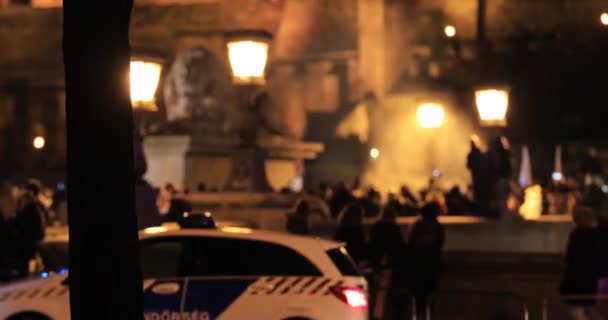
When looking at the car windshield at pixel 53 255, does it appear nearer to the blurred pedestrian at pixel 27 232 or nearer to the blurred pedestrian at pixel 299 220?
the blurred pedestrian at pixel 27 232

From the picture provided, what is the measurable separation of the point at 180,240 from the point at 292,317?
124 cm

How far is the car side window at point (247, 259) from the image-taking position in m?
11.2

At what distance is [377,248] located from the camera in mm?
14719

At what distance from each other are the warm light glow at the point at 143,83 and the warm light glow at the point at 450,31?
42.4 meters

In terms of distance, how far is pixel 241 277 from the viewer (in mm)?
11211

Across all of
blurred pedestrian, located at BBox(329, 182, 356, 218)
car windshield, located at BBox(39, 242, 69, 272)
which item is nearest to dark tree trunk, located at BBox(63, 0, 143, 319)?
Answer: car windshield, located at BBox(39, 242, 69, 272)

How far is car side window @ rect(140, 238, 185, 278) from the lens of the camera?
11352 mm

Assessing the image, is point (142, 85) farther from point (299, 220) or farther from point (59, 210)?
point (59, 210)

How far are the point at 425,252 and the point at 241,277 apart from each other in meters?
3.47

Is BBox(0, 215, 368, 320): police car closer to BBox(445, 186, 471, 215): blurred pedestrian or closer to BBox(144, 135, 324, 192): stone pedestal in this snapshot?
BBox(144, 135, 324, 192): stone pedestal

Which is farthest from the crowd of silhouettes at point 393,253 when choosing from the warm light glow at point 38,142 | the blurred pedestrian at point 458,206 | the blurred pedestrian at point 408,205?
the warm light glow at point 38,142

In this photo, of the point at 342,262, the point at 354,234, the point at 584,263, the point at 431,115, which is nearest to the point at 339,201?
the point at 431,115

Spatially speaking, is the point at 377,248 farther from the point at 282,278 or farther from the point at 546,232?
the point at 546,232

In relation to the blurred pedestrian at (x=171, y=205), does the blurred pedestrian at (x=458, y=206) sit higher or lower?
lower
